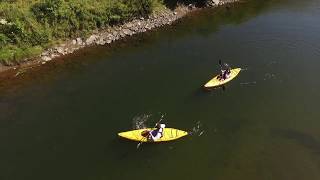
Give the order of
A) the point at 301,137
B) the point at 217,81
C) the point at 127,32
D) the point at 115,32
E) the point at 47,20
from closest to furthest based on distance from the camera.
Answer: the point at 301,137 → the point at 217,81 → the point at 47,20 → the point at 115,32 → the point at 127,32

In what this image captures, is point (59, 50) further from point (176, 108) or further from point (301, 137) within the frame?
point (301, 137)

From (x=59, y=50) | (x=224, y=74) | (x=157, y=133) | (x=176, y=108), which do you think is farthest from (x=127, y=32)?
(x=157, y=133)

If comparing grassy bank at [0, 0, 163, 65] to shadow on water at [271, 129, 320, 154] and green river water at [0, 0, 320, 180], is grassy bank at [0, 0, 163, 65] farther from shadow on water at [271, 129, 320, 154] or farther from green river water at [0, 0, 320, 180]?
shadow on water at [271, 129, 320, 154]

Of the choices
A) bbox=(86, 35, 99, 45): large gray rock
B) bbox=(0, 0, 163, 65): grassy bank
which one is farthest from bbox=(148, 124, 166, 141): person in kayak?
bbox=(86, 35, 99, 45): large gray rock

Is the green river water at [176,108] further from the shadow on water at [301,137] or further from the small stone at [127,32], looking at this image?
the small stone at [127,32]

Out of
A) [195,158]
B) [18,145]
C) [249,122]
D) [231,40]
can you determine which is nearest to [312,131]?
[249,122]

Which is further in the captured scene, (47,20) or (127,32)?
(127,32)
